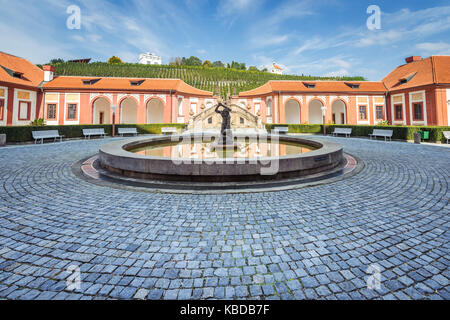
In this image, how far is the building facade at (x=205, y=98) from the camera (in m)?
23.0

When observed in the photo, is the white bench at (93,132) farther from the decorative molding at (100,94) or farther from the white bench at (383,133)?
the white bench at (383,133)

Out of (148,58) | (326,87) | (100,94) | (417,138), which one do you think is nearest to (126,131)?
(100,94)

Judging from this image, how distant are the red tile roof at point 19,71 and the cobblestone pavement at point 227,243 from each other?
2695 cm

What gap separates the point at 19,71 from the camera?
25.7m

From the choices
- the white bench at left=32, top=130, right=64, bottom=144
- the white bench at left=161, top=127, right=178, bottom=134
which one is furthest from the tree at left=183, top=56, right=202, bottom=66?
the white bench at left=32, top=130, right=64, bottom=144

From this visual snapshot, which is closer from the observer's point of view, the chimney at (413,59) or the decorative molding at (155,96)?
the decorative molding at (155,96)

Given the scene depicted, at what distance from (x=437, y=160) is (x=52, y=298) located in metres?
12.4

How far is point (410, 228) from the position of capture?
348 cm

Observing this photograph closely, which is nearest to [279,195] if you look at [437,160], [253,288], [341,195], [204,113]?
[341,195]

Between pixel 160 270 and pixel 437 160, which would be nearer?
pixel 160 270

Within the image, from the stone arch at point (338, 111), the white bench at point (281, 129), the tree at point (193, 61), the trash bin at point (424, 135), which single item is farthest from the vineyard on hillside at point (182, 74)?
the tree at point (193, 61)

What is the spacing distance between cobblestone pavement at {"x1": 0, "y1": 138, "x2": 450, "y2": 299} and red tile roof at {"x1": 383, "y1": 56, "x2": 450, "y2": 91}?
83.0ft

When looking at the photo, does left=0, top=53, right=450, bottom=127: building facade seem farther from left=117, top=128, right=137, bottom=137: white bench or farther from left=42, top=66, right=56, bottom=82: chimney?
left=117, top=128, right=137, bottom=137: white bench
